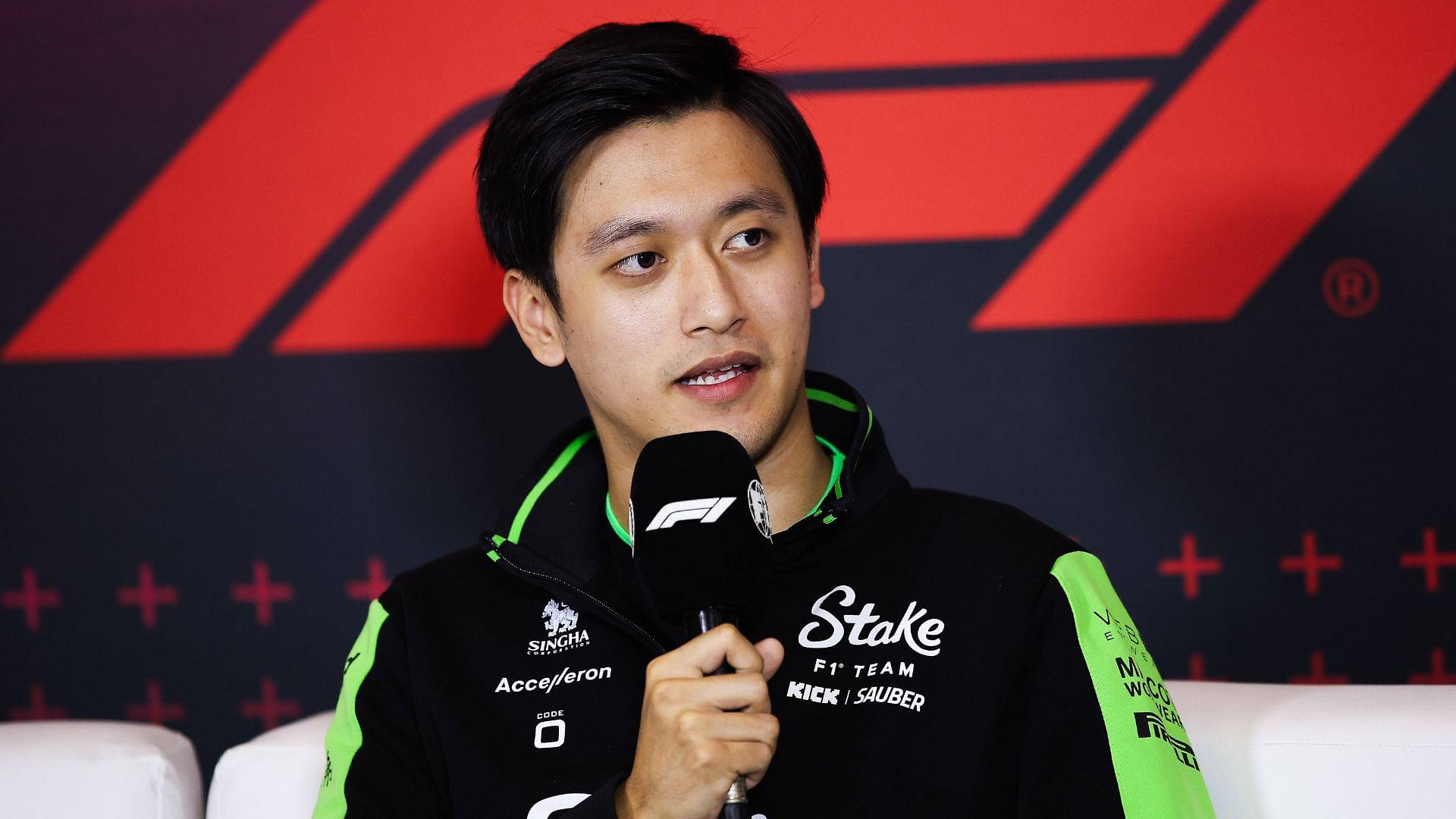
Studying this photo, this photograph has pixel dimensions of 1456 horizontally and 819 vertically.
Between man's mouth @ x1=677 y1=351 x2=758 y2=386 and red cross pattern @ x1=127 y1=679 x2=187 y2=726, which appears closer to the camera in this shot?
man's mouth @ x1=677 y1=351 x2=758 y2=386

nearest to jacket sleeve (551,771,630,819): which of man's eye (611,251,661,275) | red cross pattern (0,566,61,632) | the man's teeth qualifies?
the man's teeth

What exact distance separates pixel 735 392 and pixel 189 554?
3.71ft

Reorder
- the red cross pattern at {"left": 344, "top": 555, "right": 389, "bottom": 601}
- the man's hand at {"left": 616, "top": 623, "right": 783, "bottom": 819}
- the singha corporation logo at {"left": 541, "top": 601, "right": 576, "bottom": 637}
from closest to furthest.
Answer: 1. the man's hand at {"left": 616, "top": 623, "right": 783, "bottom": 819}
2. the singha corporation logo at {"left": 541, "top": 601, "right": 576, "bottom": 637}
3. the red cross pattern at {"left": 344, "top": 555, "right": 389, "bottom": 601}

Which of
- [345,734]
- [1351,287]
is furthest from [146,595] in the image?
[1351,287]

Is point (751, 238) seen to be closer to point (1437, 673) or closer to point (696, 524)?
point (696, 524)

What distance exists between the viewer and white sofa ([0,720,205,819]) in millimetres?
1460

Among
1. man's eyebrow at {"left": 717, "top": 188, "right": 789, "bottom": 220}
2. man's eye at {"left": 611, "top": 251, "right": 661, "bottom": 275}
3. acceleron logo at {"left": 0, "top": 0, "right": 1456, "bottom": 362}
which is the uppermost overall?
acceleron logo at {"left": 0, "top": 0, "right": 1456, "bottom": 362}

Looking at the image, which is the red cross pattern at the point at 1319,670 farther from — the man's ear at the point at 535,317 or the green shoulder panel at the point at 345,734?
the green shoulder panel at the point at 345,734

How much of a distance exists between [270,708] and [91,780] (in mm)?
625

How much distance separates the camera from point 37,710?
2127mm

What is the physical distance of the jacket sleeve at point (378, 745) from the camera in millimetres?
1331

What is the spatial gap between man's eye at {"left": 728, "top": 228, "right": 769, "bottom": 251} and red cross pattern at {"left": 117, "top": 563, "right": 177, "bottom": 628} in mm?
1171

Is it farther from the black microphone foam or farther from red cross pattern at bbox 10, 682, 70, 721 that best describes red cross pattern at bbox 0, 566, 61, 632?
the black microphone foam

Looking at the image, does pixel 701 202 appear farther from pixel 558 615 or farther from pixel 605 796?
pixel 605 796
